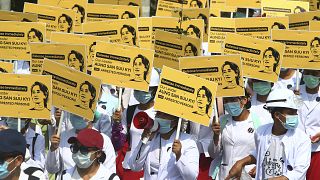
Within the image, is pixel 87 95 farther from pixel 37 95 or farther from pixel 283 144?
pixel 283 144

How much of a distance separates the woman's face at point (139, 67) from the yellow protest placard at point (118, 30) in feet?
5.66

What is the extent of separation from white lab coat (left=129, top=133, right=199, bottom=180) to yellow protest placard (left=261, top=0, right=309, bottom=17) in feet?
20.2

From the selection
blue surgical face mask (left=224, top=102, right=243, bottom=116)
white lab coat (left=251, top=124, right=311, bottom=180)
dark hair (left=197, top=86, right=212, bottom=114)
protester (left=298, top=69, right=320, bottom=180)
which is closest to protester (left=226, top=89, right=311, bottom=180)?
white lab coat (left=251, top=124, right=311, bottom=180)

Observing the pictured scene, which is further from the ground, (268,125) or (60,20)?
(60,20)

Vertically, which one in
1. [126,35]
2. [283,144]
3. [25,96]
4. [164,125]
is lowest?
[283,144]

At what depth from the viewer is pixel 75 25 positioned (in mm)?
14219

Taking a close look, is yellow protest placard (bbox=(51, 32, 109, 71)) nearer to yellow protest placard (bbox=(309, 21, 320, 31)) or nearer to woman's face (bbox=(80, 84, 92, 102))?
woman's face (bbox=(80, 84, 92, 102))

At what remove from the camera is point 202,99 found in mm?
9547

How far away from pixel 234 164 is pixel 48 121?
7.61 ft

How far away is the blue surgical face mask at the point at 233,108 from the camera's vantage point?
33.8 feet

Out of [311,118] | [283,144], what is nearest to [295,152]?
[283,144]

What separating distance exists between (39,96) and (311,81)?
3.65 metres

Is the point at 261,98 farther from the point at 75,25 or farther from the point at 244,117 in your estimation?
the point at 75,25

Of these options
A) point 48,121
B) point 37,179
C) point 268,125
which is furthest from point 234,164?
point 37,179
